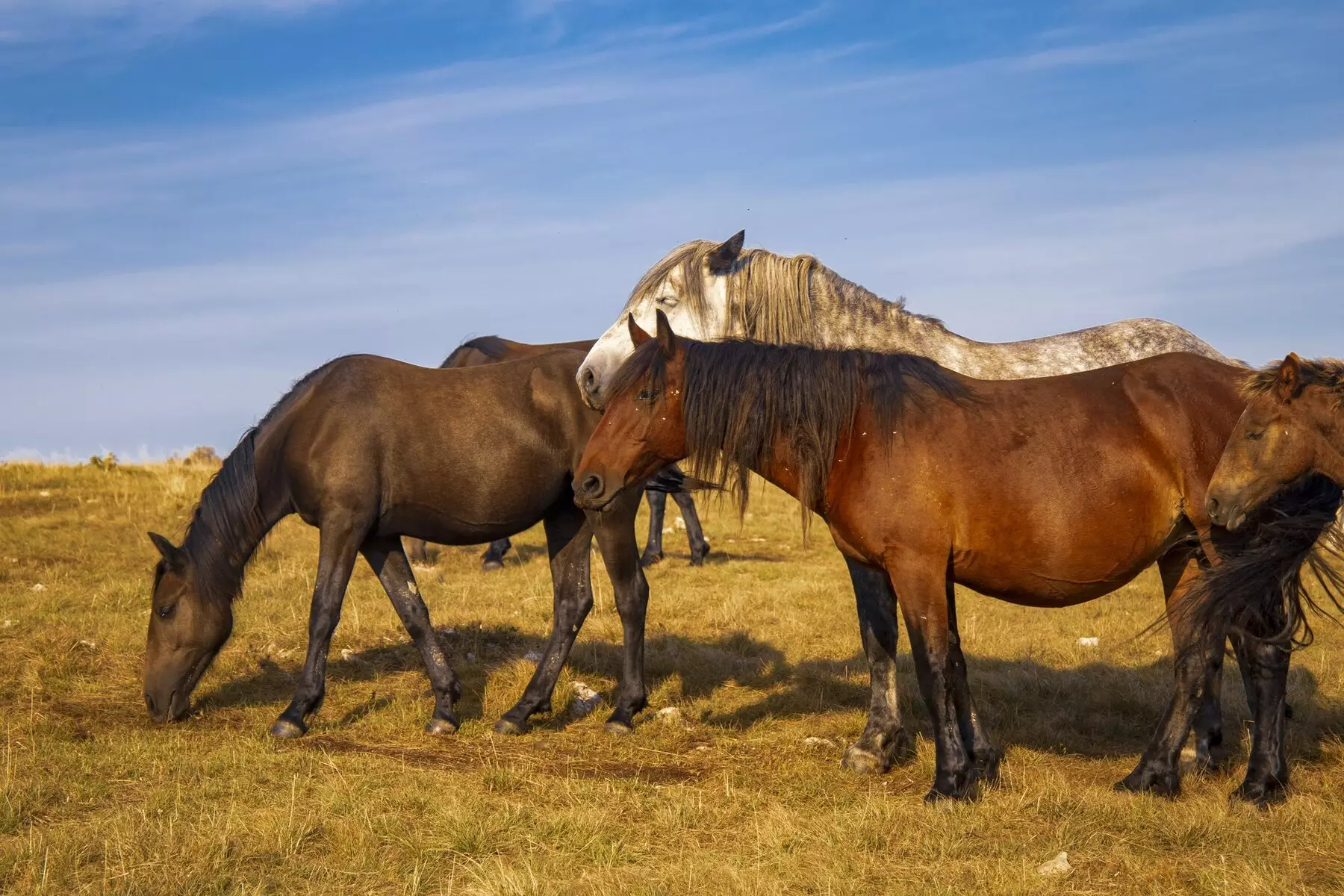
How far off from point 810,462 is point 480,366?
3.21m

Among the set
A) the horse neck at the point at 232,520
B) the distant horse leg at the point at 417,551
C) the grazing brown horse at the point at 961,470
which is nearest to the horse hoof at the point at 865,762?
the grazing brown horse at the point at 961,470

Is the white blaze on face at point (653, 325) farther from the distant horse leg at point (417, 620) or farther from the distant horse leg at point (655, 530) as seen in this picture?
the distant horse leg at point (655, 530)

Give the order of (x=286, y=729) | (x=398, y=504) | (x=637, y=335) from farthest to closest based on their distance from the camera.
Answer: (x=398, y=504) → (x=286, y=729) → (x=637, y=335)

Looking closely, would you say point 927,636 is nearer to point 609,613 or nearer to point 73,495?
point 609,613

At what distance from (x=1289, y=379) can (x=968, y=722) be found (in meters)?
2.32

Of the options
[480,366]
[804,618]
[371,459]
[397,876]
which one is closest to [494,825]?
[397,876]

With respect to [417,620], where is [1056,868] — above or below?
below

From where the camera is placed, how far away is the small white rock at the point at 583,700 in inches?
310

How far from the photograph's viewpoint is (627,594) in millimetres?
7734

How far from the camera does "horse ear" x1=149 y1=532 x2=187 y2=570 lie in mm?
7156

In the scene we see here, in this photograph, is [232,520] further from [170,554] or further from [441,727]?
[441,727]

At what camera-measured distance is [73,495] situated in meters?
16.3

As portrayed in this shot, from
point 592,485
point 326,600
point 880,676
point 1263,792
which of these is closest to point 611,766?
point 880,676

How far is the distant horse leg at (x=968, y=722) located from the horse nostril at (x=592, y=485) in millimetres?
1899
